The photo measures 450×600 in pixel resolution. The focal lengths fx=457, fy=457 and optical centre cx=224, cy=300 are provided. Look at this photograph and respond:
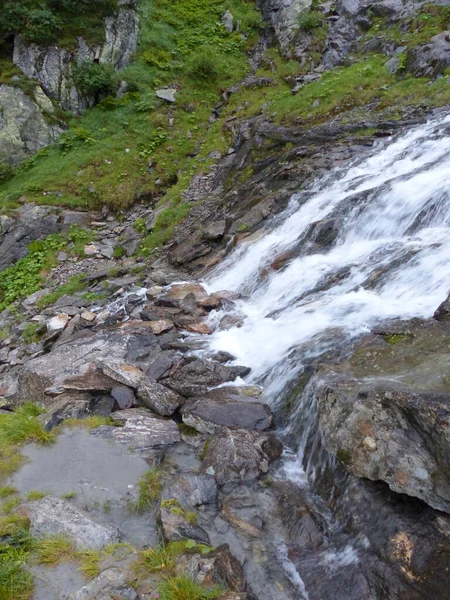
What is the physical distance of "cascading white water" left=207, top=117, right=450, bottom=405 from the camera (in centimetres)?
824

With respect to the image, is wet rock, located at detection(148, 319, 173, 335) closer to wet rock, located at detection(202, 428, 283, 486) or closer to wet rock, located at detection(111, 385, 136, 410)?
wet rock, located at detection(111, 385, 136, 410)

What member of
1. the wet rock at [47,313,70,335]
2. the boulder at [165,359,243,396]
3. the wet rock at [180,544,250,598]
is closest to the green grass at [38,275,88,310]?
the wet rock at [47,313,70,335]

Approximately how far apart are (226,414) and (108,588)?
331 centimetres

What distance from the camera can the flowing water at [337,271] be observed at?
25.0 feet

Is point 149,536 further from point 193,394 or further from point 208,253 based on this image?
point 208,253

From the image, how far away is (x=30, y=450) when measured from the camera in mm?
7184

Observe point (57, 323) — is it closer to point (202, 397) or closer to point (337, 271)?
point (202, 397)

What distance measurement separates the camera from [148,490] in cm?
632

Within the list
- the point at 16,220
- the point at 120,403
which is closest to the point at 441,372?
the point at 120,403

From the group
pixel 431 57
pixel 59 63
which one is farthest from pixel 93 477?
pixel 59 63

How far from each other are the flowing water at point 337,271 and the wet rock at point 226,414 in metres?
0.33

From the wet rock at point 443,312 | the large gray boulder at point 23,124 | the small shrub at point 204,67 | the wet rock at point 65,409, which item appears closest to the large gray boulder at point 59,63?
the large gray boulder at point 23,124

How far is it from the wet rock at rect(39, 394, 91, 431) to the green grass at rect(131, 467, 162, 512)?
6.84 feet

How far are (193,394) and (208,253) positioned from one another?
7.70 m
